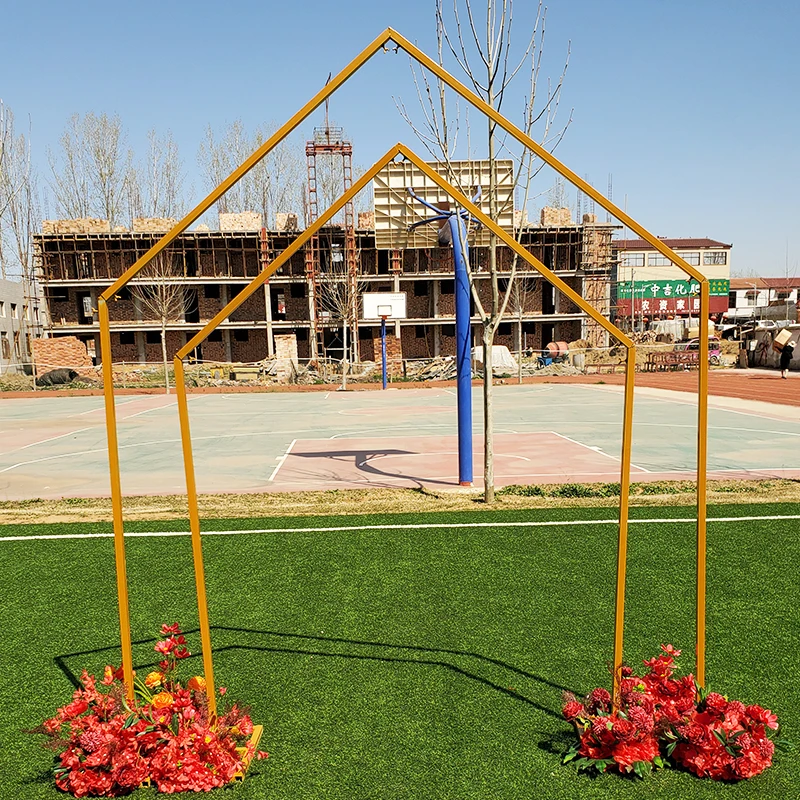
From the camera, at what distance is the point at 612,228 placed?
5519cm

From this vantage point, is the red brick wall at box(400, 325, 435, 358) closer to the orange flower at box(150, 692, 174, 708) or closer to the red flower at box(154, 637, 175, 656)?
the red flower at box(154, 637, 175, 656)

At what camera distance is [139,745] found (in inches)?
146

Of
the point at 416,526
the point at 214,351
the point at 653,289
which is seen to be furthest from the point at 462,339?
the point at 653,289

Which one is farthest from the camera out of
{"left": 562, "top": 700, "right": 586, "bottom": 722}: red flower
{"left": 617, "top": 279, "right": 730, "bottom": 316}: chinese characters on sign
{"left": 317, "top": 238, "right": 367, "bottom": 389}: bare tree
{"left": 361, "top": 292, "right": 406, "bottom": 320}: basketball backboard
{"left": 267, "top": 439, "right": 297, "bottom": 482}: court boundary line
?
{"left": 617, "top": 279, "right": 730, "bottom": 316}: chinese characters on sign

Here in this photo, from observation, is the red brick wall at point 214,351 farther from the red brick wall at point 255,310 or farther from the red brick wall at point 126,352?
the red brick wall at point 126,352

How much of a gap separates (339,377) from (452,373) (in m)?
6.46

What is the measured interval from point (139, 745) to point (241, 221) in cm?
5202

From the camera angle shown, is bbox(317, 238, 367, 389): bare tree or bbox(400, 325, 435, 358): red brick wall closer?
bbox(317, 238, 367, 389): bare tree

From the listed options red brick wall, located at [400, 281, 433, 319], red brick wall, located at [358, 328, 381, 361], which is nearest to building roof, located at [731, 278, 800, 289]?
red brick wall, located at [400, 281, 433, 319]

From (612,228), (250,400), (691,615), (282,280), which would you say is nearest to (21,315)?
(282,280)

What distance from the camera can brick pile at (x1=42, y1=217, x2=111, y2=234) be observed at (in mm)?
51281

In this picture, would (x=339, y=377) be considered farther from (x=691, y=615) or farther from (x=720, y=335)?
(x=720, y=335)

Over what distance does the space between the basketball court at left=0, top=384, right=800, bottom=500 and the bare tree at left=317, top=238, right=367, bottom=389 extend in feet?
68.1

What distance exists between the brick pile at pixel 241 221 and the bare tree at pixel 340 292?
579 centimetres
